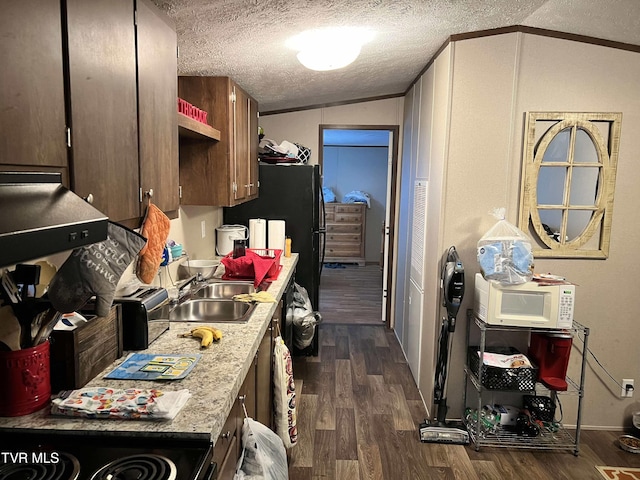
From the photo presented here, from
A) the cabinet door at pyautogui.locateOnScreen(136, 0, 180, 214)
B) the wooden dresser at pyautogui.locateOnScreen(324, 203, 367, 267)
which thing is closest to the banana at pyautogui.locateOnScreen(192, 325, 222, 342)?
the cabinet door at pyautogui.locateOnScreen(136, 0, 180, 214)

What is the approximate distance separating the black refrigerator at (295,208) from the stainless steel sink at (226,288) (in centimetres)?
126

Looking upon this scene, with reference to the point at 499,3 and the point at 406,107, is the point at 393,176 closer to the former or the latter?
the point at 406,107

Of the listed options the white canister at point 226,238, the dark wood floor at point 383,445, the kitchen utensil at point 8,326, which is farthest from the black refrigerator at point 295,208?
the kitchen utensil at point 8,326

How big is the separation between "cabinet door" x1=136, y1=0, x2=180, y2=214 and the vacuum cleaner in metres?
1.62

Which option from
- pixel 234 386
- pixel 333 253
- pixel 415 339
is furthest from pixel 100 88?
pixel 333 253

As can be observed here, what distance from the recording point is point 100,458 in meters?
1.13

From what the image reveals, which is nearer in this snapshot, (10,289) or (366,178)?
(10,289)

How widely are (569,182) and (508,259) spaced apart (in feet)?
2.27

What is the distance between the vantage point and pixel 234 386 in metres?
1.47

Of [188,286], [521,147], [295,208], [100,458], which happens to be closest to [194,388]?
[100,458]

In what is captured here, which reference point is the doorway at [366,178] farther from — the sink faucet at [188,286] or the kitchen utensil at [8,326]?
the kitchen utensil at [8,326]

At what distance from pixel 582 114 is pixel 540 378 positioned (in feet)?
5.10

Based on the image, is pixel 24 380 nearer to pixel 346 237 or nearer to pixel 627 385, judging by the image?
pixel 627 385

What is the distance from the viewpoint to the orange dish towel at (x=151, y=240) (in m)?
1.57
